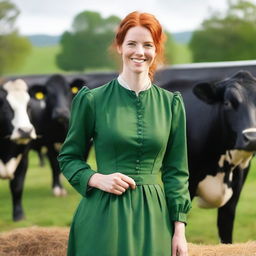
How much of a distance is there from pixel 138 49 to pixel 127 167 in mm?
402

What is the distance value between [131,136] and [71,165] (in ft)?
0.76

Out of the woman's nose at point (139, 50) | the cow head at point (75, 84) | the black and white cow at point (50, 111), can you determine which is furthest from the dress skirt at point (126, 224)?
the cow head at point (75, 84)

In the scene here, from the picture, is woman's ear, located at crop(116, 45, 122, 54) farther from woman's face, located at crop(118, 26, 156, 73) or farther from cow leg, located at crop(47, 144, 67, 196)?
cow leg, located at crop(47, 144, 67, 196)

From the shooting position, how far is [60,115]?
721cm

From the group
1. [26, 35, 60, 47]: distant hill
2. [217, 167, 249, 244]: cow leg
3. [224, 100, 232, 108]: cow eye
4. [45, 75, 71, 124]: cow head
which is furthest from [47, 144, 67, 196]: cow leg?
[26, 35, 60, 47]: distant hill

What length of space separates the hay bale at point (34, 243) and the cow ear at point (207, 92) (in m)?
1.33

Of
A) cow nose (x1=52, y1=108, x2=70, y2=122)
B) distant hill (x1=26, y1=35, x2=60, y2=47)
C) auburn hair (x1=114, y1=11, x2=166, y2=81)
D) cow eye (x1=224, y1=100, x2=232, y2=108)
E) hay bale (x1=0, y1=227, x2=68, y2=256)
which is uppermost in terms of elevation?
auburn hair (x1=114, y1=11, x2=166, y2=81)

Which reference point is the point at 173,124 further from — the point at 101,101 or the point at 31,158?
the point at 31,158

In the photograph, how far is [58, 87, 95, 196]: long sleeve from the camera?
6.50 feet

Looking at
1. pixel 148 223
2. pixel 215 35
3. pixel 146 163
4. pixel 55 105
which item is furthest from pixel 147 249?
pixel 215 35

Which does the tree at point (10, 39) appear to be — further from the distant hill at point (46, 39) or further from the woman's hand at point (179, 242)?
the woman's hand at point (179, 242)

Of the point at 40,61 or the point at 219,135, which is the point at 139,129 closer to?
the point at 219,135

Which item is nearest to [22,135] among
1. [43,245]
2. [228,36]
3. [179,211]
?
[43,245]

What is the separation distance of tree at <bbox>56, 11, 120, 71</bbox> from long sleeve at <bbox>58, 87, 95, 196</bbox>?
3701 centimetres
